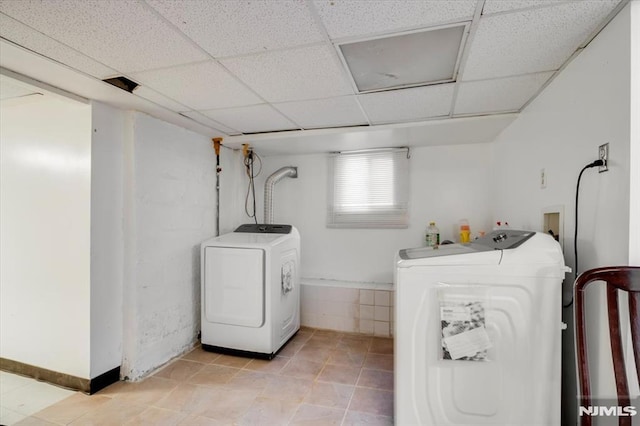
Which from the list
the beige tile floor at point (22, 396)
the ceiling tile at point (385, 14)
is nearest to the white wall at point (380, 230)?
the ceiling tile at point (385, 14)

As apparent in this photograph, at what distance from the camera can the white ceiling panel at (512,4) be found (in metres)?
1.13

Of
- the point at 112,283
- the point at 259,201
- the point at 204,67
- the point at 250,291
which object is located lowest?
the point at 250,291

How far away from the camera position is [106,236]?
7.15 feet

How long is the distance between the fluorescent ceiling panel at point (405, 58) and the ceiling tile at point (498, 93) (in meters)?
0.26

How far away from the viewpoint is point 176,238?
8.76 ft

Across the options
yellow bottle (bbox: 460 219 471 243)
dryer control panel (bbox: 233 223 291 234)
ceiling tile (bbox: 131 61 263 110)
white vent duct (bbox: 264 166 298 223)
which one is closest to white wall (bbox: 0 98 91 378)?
ceiling tile (bbox: 131 61 263 110)

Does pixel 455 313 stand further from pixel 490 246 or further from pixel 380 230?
pixel 380 230

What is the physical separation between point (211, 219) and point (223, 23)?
2211mm

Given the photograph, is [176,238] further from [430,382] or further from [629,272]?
[629,272]

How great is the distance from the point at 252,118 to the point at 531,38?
195 centimetres

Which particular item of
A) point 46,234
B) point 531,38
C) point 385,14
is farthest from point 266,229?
point 531,38

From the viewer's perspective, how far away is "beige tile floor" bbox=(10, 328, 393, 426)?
6.10 feet

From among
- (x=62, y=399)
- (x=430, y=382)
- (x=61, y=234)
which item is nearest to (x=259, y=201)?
(x=61, y=234)

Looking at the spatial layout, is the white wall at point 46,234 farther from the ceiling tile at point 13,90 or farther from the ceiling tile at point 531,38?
the ceiling tile at point 531,38
